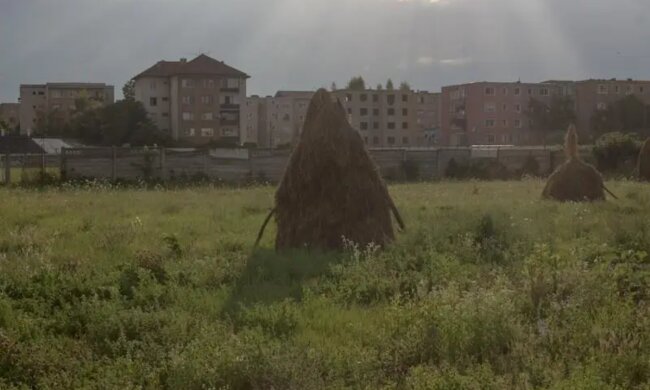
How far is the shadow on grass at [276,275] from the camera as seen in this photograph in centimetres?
858

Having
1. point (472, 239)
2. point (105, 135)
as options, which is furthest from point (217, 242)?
point (105, 135)

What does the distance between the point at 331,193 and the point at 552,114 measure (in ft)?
237

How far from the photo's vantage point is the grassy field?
6027 millimetres

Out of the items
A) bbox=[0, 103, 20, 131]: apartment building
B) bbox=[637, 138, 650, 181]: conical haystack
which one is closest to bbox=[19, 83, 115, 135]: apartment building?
bbox=[0, 103, 20, 131]: apartment building

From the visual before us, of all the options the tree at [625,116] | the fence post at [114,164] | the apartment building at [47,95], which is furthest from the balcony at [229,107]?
the fence post at [114,164]

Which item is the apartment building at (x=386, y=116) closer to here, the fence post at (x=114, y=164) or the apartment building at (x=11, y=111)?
the fence post at (x=114, y=164)

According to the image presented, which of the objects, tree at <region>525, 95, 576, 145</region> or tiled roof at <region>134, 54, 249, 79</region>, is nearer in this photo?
tiled roof at <region>134, 54, 249, 79</region>

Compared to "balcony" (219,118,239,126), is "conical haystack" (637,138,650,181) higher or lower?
lower

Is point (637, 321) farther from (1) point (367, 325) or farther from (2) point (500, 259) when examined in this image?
(2) point (500, 259)

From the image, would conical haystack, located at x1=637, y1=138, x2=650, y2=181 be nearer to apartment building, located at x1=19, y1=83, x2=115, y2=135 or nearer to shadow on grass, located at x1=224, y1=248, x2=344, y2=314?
shadow on grass, located at x1=224, y1=248, x2=344, y2=314

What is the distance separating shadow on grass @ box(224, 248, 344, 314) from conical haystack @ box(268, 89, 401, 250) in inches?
22.0

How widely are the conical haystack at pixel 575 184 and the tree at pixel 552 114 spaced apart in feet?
198

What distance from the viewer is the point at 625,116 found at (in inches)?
2990

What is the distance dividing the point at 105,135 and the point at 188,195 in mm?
45815
